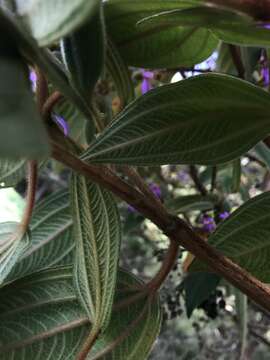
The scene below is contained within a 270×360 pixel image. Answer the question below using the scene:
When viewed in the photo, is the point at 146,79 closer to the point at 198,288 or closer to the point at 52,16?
the point at 198,288

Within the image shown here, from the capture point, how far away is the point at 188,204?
77 centimetres

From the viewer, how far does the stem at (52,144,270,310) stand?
36 centimetres

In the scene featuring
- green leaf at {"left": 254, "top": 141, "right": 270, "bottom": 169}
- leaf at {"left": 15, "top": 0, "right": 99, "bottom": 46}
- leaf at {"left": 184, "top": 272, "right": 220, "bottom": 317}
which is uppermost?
leaf at {"left": 15, "top": 0, "right": 99, "bottom": 46}

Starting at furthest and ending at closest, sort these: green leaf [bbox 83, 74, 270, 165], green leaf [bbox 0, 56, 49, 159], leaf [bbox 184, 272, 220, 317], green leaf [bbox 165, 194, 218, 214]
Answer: green leaf [bbox 165, 194, 218, 214] → leaf [bbox 184, 272, 220, 317] → green leaf [bbox 83, 74, 270, 165] → green leaf [bbox 0, 56, 49, 159]

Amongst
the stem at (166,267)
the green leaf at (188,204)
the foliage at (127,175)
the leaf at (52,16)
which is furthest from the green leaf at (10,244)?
the green leaf at (188,204)

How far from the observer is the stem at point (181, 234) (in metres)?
0.36

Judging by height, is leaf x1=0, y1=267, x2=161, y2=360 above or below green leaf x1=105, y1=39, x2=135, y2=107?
below

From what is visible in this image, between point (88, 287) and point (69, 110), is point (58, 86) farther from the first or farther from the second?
point (69, 110)

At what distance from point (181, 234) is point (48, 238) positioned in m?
0.16

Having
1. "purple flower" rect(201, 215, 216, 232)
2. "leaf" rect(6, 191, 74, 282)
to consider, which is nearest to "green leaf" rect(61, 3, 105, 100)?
"leaf" rect(6, 191, 74, 282)

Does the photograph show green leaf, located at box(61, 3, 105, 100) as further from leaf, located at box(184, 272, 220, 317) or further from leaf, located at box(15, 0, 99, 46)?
leaf, located at box(184, 272, 220, 317)

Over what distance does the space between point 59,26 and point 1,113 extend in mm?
35

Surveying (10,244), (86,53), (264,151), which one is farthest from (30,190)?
(264,151)

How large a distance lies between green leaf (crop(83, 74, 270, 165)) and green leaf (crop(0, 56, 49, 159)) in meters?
0.18
